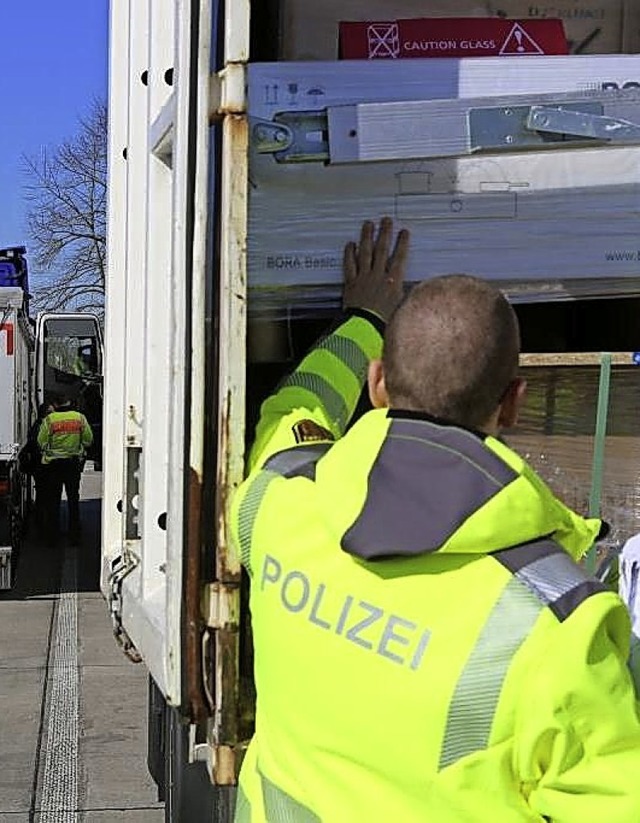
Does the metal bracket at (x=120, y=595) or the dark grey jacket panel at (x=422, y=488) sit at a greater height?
the dark grey jacket panel at (x=422, y=488)

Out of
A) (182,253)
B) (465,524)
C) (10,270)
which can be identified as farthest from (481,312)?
(10,270)

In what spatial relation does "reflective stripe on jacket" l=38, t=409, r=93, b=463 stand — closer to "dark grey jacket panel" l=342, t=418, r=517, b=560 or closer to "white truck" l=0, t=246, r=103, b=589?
"white truck" l=0, t=246, r=103, b=589

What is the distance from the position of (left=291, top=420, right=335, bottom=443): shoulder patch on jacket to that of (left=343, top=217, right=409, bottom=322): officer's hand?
29 cm

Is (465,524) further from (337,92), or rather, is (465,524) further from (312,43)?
(312,43)

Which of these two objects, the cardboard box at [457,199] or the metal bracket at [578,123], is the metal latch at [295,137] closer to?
the cardboard box at [457,199]

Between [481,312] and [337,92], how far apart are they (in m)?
0.88

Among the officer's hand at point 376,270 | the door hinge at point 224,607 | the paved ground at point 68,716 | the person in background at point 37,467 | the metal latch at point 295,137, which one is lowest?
the paved ground at point 68,716

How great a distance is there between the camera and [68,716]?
7250mm

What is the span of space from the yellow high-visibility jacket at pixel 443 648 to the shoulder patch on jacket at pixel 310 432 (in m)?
0.47

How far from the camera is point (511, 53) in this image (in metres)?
2.88

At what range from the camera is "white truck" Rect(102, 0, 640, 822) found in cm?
244

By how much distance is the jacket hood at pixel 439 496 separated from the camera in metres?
1.64

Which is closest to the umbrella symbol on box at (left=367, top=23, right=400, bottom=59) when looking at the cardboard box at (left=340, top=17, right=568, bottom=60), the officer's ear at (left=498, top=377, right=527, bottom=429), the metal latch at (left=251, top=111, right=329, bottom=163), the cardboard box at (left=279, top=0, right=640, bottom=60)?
the cardboard box at (left=340, top=17, right=568, bottom=60)

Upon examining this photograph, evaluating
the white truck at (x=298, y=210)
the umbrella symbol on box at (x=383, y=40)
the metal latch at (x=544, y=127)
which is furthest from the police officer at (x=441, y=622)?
the umbrella symbol on box at (x=383, y=40)
